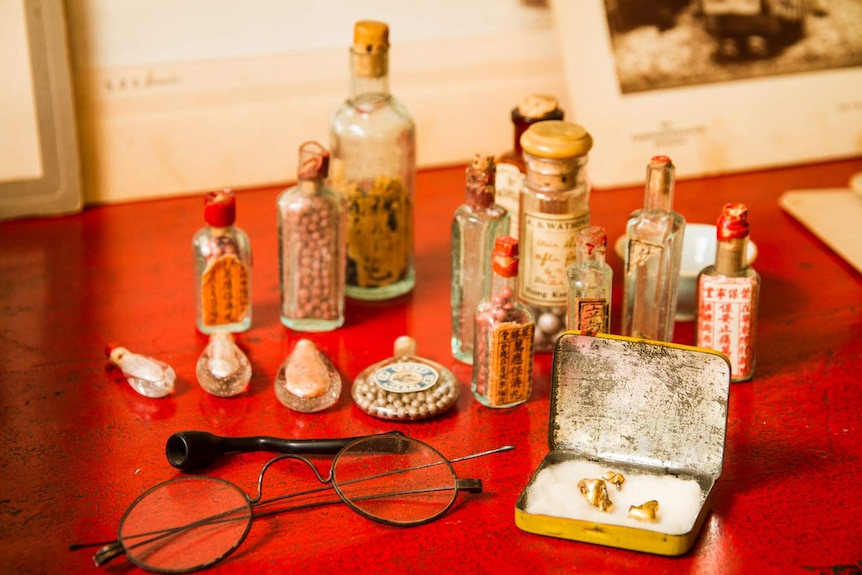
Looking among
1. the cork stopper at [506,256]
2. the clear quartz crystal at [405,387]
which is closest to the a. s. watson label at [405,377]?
the clear quartz crystal at [405,387]

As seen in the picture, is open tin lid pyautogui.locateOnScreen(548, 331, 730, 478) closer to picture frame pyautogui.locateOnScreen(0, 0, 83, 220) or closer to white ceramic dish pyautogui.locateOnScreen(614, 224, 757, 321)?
white ceramic dish pyautogui.locateOnScreen(614, 224, 757, 321)

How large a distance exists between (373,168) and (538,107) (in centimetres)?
21

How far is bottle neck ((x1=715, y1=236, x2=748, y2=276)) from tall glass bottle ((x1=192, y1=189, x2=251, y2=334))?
0.49 m

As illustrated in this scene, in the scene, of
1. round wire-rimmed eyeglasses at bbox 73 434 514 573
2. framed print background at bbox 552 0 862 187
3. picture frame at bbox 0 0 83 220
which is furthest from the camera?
framed print background at bbox 552 0 862 187

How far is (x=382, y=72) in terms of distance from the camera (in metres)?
1.19

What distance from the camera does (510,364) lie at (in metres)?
1.01

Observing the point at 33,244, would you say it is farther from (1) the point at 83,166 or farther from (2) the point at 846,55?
(2) the point at 846,55

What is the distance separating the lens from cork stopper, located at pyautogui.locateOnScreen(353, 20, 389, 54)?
1147 millimetres

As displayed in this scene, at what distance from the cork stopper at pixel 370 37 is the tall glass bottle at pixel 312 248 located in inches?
4.9

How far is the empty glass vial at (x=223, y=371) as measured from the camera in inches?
40.6

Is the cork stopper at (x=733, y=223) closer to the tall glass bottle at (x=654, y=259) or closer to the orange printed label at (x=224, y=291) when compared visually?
the tall glass bottle at (x=654, y=259)

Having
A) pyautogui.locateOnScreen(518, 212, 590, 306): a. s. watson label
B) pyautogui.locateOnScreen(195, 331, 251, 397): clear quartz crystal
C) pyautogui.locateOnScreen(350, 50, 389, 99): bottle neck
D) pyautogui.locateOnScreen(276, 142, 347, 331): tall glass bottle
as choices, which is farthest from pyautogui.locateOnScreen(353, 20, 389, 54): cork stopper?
pyautogui.locateOnScreen(195, 331, 251, 397): clear quartz crystal

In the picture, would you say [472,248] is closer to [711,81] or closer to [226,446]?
[226,446]

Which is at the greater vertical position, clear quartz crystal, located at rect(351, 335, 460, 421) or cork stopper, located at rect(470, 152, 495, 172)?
cork stopper, located at rect(470, 152, 495, 172)
